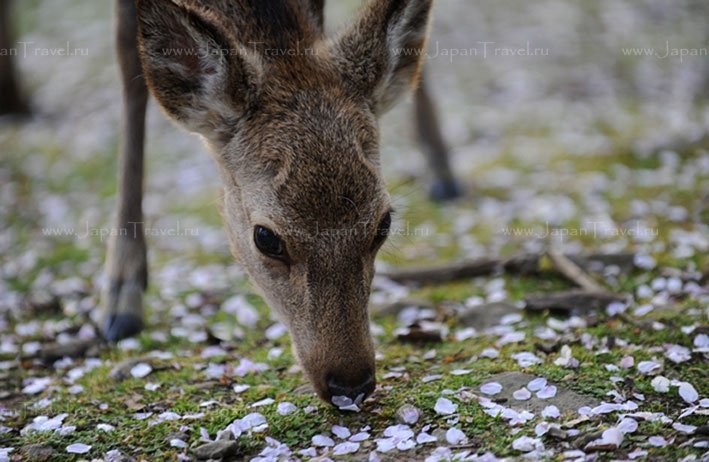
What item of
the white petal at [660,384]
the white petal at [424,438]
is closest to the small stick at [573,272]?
the white petal at [660,384]

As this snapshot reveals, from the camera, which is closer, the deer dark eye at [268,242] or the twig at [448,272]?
the deer dark eye at [268,242]

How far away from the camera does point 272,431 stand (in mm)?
4867

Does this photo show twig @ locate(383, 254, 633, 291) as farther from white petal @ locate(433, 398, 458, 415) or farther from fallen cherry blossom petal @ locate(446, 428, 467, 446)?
fallen cherry blossom petal @ locate(446, 428, 467, 446)

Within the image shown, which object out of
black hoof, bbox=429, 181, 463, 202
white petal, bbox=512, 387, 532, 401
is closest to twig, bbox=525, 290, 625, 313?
white petal, bbox=512, 387, 532, 401

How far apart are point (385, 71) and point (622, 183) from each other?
5.41 meters

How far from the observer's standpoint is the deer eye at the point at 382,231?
17.0 ft

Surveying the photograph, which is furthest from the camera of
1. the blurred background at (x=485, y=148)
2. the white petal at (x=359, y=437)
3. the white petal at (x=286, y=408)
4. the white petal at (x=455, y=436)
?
the blurred background at (x=485, y=148)

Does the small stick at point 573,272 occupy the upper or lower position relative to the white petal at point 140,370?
upper

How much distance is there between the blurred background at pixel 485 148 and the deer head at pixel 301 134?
1030 mm

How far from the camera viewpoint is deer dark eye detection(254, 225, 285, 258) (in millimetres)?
5172

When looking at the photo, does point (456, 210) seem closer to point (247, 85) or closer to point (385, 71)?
point (385, 71)

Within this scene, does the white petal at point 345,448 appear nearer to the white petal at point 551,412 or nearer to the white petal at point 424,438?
the white petal at point 424,438

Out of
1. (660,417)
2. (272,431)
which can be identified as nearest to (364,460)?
(272,431)

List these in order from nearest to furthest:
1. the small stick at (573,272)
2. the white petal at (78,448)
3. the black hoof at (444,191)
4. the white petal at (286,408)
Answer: the white petal at (78,448) → the white petal at (286,408) → the small stick at (573,272) → the black hoof at (444,191)
